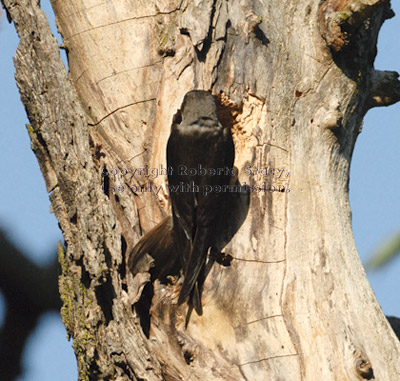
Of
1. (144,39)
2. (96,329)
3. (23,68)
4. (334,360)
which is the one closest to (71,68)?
(23,68)

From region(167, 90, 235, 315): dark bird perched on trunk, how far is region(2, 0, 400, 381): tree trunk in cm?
11

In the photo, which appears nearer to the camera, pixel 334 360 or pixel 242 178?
pixel 334 360

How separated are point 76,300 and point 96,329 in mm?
186

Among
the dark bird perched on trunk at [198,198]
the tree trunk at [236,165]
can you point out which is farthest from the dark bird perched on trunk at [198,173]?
the tree trunk at [236,165]

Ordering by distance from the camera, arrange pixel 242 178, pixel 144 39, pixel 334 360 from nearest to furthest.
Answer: pixel 334 360 < pixel 242 178 < pixel 144 39

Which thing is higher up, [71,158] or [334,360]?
[71,158]

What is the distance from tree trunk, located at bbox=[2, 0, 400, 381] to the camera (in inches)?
103

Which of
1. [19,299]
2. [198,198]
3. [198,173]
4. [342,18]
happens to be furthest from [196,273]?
[342,18]

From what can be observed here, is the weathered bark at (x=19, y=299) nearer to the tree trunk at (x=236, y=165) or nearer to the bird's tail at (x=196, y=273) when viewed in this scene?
the tree trunk at (x=236, y=165)

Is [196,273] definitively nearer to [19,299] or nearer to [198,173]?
[198,173]

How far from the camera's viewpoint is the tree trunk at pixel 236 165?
8.62 feet

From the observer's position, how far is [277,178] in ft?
9.44

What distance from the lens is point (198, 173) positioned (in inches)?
114

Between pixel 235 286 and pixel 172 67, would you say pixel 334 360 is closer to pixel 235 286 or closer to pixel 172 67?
pixel 235 286
